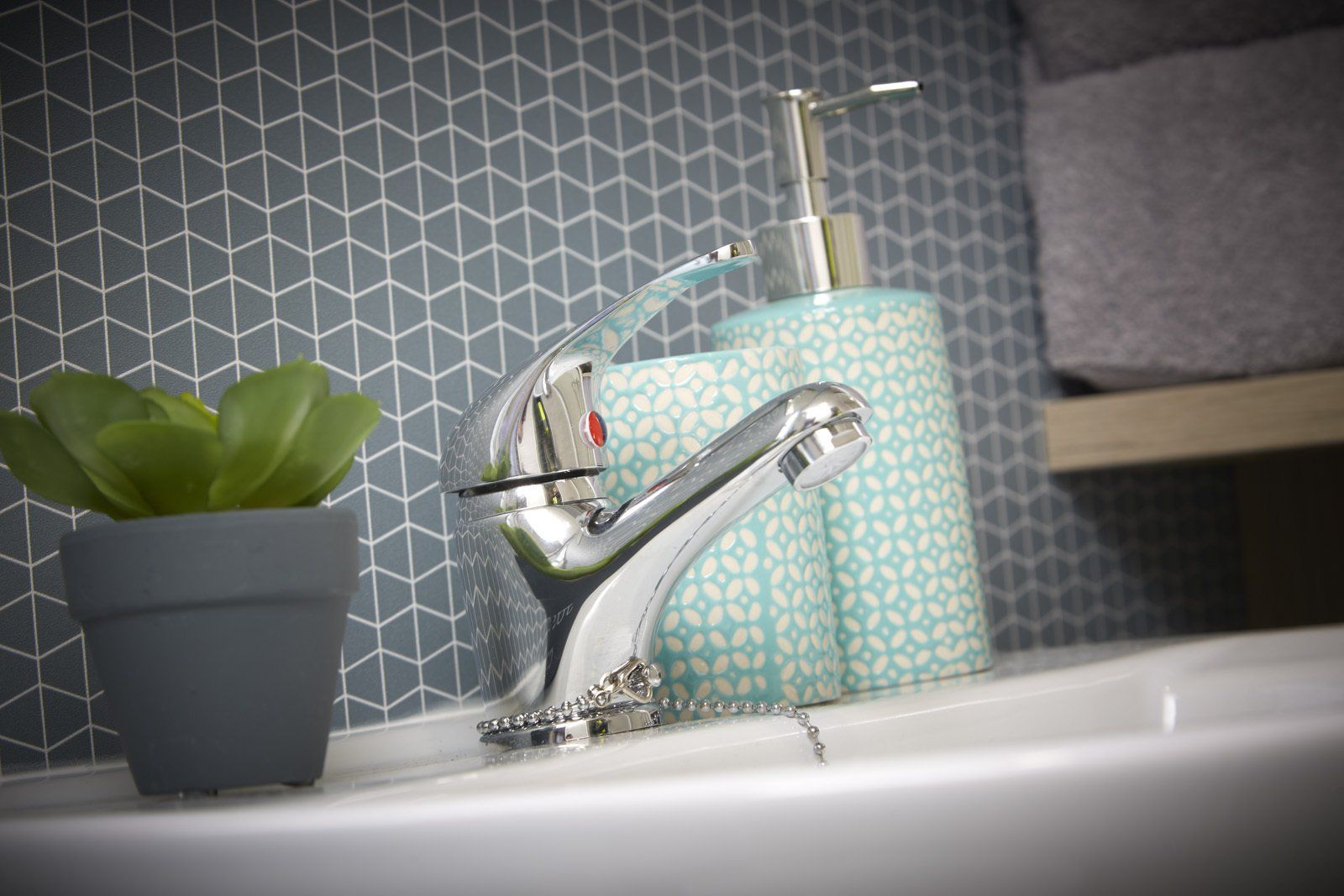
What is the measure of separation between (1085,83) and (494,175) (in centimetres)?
43

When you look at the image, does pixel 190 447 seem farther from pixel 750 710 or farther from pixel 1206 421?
pixel 1206 421

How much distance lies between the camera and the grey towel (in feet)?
2.57

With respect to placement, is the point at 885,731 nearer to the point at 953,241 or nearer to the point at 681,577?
the point at 681,577

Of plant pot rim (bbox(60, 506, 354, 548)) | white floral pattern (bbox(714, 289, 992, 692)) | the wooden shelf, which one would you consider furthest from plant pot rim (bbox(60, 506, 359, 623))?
the wooden shelf

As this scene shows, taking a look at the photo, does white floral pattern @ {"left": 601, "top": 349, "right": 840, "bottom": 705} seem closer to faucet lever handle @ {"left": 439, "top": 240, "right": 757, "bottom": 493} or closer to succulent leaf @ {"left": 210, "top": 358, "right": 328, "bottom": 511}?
faucet lever handle @ {"left": 439, "top": 240, "right": 757, "bottom": 493}

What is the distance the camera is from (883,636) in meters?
0.62

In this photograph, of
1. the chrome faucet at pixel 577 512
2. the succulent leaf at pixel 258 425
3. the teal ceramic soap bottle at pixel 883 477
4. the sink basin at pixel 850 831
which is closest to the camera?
the sink basin at pixel 850 831

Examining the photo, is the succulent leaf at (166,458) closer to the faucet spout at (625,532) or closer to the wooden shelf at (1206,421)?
the faucet spout at (625,532)

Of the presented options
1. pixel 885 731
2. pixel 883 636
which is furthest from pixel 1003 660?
pixel 885 731

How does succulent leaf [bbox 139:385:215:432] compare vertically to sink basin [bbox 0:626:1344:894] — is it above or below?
above

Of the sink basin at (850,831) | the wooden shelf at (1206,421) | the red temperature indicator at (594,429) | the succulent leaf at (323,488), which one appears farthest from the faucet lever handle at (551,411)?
the wooden shelf at (1206,421)

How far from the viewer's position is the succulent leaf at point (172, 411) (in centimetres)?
41

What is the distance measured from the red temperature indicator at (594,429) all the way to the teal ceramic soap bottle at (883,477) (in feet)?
0.48

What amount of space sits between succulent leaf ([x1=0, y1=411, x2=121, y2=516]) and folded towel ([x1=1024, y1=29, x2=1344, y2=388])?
61 cm
